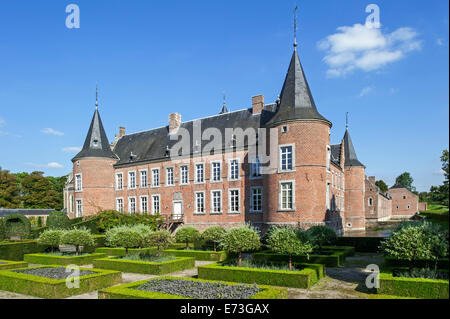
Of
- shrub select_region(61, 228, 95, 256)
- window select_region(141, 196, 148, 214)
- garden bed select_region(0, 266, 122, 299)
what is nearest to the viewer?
garden bed select_region(0, 266, 122, 299)

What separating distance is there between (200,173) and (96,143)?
39.7 ft

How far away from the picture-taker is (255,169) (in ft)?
83.5

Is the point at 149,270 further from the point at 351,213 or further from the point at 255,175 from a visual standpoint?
the point at 351,213

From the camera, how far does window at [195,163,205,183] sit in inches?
1120

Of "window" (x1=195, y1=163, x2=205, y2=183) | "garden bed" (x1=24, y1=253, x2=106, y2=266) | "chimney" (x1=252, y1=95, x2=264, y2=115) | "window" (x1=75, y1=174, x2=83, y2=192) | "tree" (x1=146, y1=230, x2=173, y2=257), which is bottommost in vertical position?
"garden bed" (x1=24, y1=253, x2=106, y2=266)

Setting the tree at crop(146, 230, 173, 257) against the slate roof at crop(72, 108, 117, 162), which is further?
the slate roof at crop(72, 108, 117, 162)

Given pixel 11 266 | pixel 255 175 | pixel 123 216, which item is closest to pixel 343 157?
pixel 255 175

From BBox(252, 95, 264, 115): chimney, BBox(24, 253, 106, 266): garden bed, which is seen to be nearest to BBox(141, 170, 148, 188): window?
BBox(252, 95, 264, 115): chimney

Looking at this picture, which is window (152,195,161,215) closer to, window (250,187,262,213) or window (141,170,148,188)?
window (141,170,148,188)

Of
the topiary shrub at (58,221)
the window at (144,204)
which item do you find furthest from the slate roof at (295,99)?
the topiary shrub at (58,221)

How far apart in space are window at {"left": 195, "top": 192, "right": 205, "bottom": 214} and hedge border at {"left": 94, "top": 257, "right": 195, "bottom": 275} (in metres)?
12.3

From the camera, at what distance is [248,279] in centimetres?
1202
